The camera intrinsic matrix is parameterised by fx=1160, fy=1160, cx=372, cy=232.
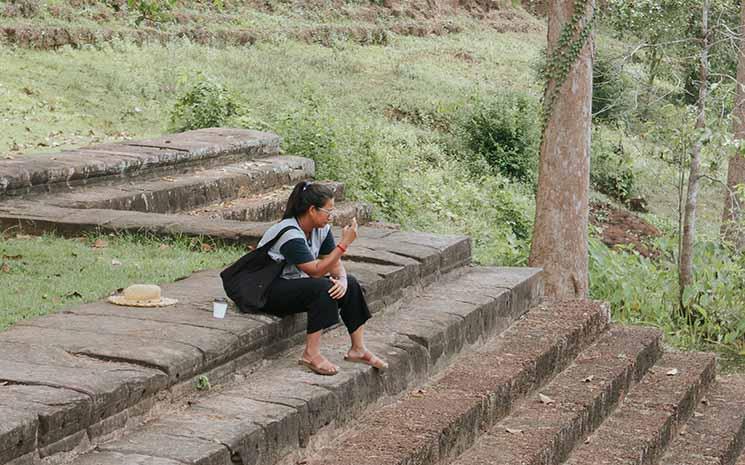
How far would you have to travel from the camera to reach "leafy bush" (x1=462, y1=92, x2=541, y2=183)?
15320mm

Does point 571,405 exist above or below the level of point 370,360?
below

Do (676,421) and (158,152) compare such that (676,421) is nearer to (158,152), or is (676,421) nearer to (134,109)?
(158,152)

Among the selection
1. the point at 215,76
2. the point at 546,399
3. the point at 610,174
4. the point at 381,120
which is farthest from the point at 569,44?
the point at 610,174

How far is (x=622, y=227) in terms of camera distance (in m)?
15.1

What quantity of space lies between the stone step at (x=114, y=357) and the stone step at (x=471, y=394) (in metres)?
0.57

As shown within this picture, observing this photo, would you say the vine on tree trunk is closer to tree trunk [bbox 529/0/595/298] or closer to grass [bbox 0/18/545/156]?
tree trunk [bbox 529/0/595/298]

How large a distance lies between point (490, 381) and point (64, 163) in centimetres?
396

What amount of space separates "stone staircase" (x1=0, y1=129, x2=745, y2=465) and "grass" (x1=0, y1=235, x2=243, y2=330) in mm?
178

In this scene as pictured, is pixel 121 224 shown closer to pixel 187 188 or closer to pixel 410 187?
pixel 187 188

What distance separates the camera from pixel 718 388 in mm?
7355

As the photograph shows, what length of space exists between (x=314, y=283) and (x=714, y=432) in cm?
279

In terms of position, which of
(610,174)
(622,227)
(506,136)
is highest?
(506,136)

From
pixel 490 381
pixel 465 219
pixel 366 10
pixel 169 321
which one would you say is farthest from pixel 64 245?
pixel 366 10

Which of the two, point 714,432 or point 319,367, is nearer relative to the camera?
point 319,367
